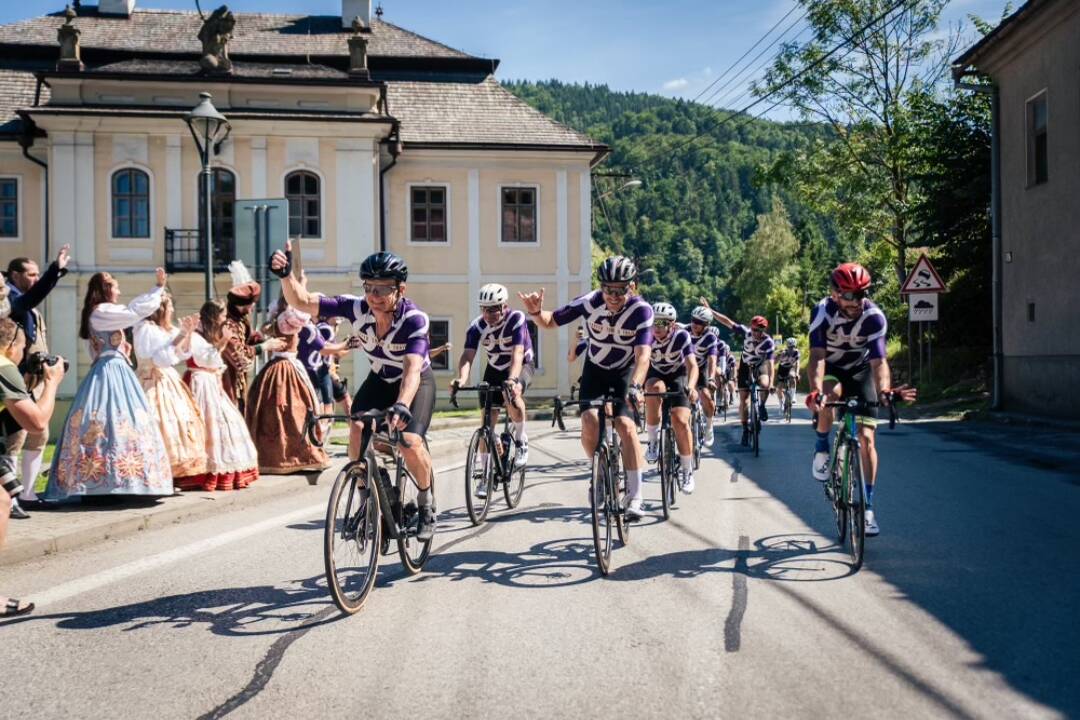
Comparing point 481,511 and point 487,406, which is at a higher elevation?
point 487,406

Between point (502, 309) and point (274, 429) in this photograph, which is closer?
point (502, 309)

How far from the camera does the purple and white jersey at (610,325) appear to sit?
27.4ft

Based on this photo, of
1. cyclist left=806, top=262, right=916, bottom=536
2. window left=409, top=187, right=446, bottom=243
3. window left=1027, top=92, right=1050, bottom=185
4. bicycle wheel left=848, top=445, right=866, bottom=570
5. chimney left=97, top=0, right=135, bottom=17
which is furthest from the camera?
chimney left=97, top=0, right=135, bottom=17

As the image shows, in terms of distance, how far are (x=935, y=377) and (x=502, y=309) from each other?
23.9 m

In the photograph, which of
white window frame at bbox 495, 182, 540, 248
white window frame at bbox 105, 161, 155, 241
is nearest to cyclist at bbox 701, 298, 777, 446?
white window frame at bbox 495, 182, 540, 248

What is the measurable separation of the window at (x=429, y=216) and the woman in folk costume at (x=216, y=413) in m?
22.6

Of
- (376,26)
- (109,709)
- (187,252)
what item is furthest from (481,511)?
(376,26)

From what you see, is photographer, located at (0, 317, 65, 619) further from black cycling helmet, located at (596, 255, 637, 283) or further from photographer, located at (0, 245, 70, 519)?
black cycling helmet, located at (596, 255, 637, 283)

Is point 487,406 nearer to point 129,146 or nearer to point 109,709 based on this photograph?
point 109,709

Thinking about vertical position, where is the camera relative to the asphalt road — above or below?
above

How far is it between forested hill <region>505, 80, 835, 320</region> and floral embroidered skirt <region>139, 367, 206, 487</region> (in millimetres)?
95876

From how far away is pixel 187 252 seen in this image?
100ft

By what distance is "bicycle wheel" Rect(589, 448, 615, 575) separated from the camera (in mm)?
6762

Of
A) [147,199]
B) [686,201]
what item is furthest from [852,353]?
[686,201]
